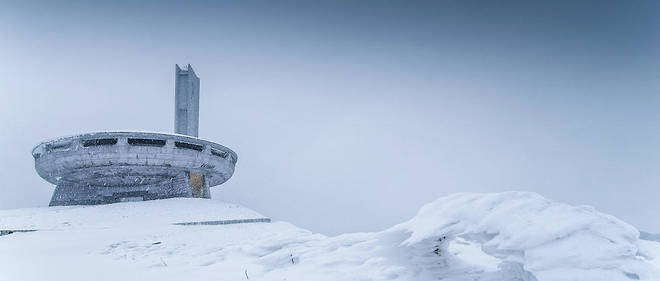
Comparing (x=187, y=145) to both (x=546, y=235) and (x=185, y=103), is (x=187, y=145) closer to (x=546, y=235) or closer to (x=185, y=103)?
(x=185, y=103)

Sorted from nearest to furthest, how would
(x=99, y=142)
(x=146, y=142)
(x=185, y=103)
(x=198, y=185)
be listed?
(x=99, y=142), (x=146, y=142), (x=198, y=185), (x=185, y=103)

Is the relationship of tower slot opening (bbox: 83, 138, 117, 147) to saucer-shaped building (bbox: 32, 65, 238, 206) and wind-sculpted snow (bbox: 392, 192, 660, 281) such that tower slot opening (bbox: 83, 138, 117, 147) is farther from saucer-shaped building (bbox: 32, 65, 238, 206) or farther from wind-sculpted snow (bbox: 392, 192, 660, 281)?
wind-sculpted snow (bbox: 392, 192, 660, 281)

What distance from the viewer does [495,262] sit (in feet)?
12.8

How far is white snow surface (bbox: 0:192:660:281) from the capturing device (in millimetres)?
3070

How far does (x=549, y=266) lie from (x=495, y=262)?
3.05 ft

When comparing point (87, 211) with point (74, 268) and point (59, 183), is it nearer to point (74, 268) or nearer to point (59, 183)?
point (59, 183)

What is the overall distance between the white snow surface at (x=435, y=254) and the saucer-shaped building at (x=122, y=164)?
1788cm

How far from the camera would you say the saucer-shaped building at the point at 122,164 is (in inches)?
951

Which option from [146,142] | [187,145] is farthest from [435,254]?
[146,142]

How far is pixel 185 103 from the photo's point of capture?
135ft

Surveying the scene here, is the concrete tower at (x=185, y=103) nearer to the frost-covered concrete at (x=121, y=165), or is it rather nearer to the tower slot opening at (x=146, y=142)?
the frost-covered concrete at (x=121, y=165)

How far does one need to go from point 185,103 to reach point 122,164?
18.1 meters

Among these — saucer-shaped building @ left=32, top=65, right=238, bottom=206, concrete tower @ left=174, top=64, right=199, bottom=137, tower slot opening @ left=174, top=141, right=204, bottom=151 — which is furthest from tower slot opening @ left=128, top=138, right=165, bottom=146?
concrete tower @ left=174, top=64, right=199, bottom=137

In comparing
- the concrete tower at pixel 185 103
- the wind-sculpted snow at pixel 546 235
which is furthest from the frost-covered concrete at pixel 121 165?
the wind-sculpted snow at pixel 546 235
